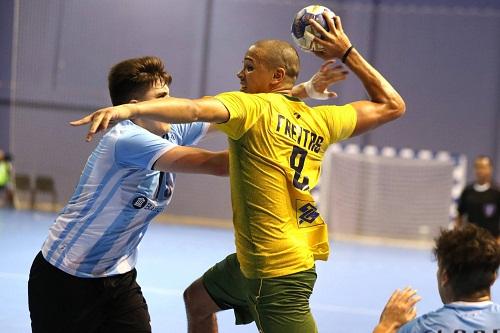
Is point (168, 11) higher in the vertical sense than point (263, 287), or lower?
higher

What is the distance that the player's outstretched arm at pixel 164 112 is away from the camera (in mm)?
3049

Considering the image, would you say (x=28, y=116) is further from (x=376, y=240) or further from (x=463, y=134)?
(x=463, y=134)

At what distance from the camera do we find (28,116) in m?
19.6

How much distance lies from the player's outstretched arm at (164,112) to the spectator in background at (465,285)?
1103mm

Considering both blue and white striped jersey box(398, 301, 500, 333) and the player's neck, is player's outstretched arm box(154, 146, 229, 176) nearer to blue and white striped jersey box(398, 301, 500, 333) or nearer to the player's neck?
blue and white striped jersey box(398, 301, 500, 333)

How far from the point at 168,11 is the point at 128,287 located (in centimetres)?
1576

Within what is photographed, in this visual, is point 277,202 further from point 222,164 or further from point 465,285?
point 465,285

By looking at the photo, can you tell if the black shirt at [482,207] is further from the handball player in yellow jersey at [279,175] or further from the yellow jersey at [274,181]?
the yellow jersey at [274,181]

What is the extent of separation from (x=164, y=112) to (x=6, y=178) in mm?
16648

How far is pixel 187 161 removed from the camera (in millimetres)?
3818

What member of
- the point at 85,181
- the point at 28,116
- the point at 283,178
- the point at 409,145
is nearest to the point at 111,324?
the point at 85,181

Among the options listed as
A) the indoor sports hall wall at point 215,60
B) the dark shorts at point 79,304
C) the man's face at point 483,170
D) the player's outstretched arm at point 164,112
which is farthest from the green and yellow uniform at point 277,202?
the indoor sports hall wall at point 215,60

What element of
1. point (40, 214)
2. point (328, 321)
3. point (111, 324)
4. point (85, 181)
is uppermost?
point (85, 181)

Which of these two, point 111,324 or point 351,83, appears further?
point 351,83
